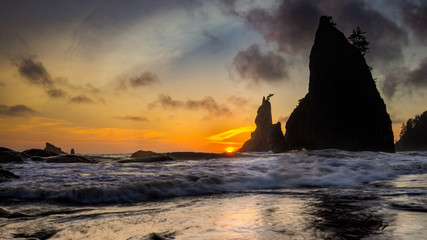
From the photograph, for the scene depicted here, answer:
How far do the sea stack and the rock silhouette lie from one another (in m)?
67.1

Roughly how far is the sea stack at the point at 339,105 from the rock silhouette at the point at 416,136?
220 ft

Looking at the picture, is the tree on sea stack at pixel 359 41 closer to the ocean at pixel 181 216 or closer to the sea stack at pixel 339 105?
the sea stack at pixel 339 105

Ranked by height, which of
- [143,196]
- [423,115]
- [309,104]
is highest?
[423,115]

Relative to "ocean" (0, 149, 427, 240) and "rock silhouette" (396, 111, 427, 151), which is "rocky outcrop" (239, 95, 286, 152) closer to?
"rock silhouette" (396, 111, 427, 151)

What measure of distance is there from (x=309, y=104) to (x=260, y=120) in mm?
41734

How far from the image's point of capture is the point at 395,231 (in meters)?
2.54

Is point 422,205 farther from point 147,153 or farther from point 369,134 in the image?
point 369,134

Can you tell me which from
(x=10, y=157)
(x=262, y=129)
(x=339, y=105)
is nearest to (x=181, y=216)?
(x=10, y=157)

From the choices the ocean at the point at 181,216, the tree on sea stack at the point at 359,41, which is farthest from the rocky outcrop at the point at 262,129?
the ocean at the point at 181,216

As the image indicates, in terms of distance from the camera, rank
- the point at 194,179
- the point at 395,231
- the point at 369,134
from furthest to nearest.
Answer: the point at 369,134 < the point at 194,179 < the point at 395,231

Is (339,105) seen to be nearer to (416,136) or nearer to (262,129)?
(262,129)

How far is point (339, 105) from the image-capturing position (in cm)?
3678

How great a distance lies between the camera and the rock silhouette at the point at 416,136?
8706 centimetres

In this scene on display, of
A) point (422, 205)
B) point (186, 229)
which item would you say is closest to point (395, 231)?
point (422, 205)
